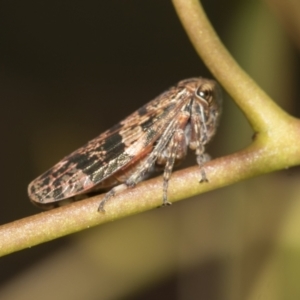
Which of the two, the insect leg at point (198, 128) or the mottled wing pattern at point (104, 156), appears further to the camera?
the insect leg at point (198, 128)

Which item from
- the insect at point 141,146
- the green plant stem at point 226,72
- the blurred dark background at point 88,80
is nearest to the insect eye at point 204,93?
the insect at point 141,146

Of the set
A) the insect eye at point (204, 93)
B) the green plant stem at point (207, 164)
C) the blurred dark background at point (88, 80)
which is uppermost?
the blurred dark background at point (88, 80)

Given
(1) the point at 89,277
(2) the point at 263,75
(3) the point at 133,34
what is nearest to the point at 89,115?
(3) the point at 133,34

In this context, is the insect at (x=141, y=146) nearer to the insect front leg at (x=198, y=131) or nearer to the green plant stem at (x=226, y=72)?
the insect front leg at (x=198, y=131)

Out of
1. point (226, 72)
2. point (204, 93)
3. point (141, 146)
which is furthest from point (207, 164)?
point (204, 93)

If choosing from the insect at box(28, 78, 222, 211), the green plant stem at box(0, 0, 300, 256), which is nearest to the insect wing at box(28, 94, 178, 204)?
the insect at box(28, 78, 222, 211)

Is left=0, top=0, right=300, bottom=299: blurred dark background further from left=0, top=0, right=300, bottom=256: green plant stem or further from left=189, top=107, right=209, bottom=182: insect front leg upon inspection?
left=0, top=0, right=300, bottom=256: green plant stem

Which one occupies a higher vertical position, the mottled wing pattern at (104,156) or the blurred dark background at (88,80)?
the blurred dark background at (88,80)

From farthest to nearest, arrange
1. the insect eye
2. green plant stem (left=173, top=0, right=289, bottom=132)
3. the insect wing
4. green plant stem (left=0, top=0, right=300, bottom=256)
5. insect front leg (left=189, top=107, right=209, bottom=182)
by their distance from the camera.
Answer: the insect eye < insect front leg (left=189, top=107, right=209, bottom=182) < the insect wing < green plant stem (left=173, top=0, right=289, bottom=132) < green plant stem (left=0, top=0, right=300, bottom=256)

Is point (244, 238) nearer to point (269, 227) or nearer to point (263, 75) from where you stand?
point (269, 227)
